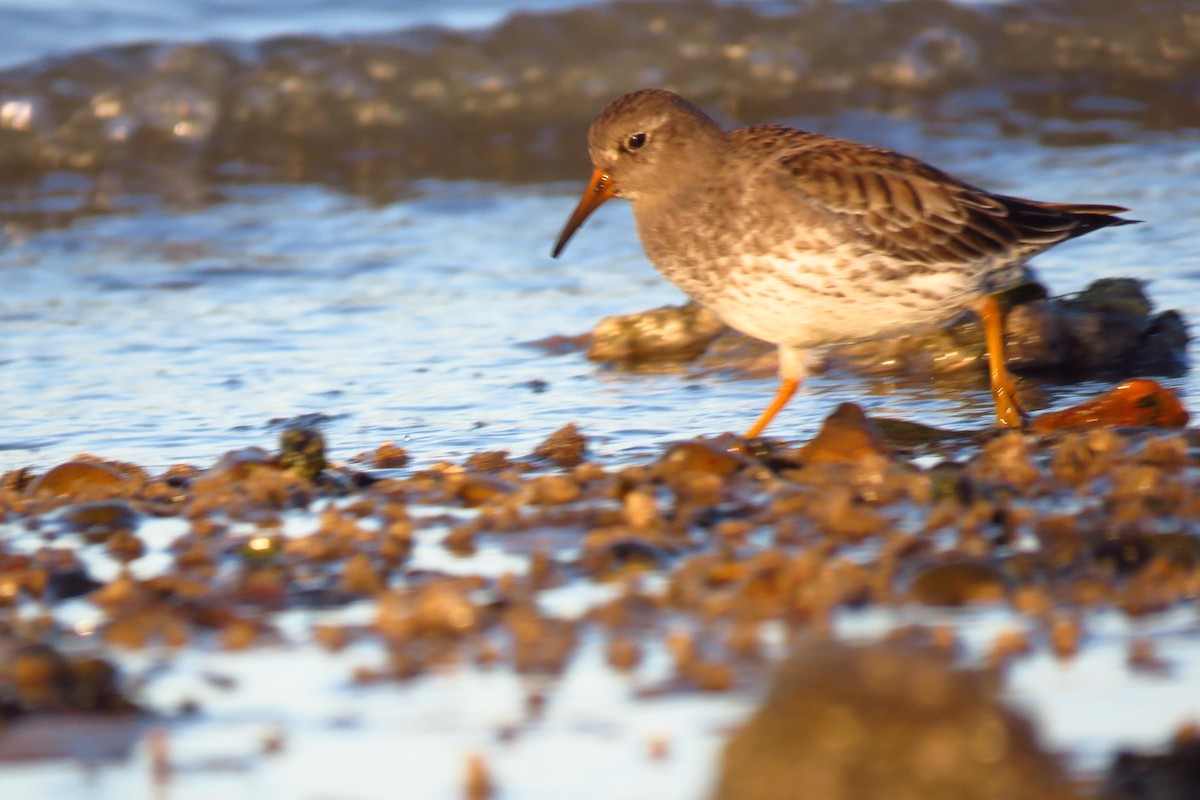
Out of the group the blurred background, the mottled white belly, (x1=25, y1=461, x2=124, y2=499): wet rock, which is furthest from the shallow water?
the mottled white belly

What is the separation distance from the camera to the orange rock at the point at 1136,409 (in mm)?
5457

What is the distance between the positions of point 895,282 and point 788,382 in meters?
0.63

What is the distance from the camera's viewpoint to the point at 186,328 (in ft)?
26.5

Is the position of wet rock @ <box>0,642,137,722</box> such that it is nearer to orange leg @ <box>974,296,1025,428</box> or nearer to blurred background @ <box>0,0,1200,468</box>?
blurred background @ <box>0,0,1200,468</box>

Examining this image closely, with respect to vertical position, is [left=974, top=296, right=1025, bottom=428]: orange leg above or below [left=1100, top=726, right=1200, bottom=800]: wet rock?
above

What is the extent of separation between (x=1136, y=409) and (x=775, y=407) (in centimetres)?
126

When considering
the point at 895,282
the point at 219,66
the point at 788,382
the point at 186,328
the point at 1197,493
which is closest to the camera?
the point at 1197,493

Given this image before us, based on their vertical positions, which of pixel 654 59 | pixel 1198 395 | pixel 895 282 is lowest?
pixel 1198 395

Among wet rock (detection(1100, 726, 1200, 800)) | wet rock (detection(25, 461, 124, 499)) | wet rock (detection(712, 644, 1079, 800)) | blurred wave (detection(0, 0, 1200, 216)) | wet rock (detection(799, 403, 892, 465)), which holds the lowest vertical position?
wet rock (detection(1100, 726, 1200, 800))

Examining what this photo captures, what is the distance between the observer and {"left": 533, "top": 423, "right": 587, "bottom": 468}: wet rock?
18.1 ft

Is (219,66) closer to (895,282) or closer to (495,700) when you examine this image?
(895,282)

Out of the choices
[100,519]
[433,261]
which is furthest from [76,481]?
[433,261]

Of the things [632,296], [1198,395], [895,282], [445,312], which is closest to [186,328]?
[445,312]

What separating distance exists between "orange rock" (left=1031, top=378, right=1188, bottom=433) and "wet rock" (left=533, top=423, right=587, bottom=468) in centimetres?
163
